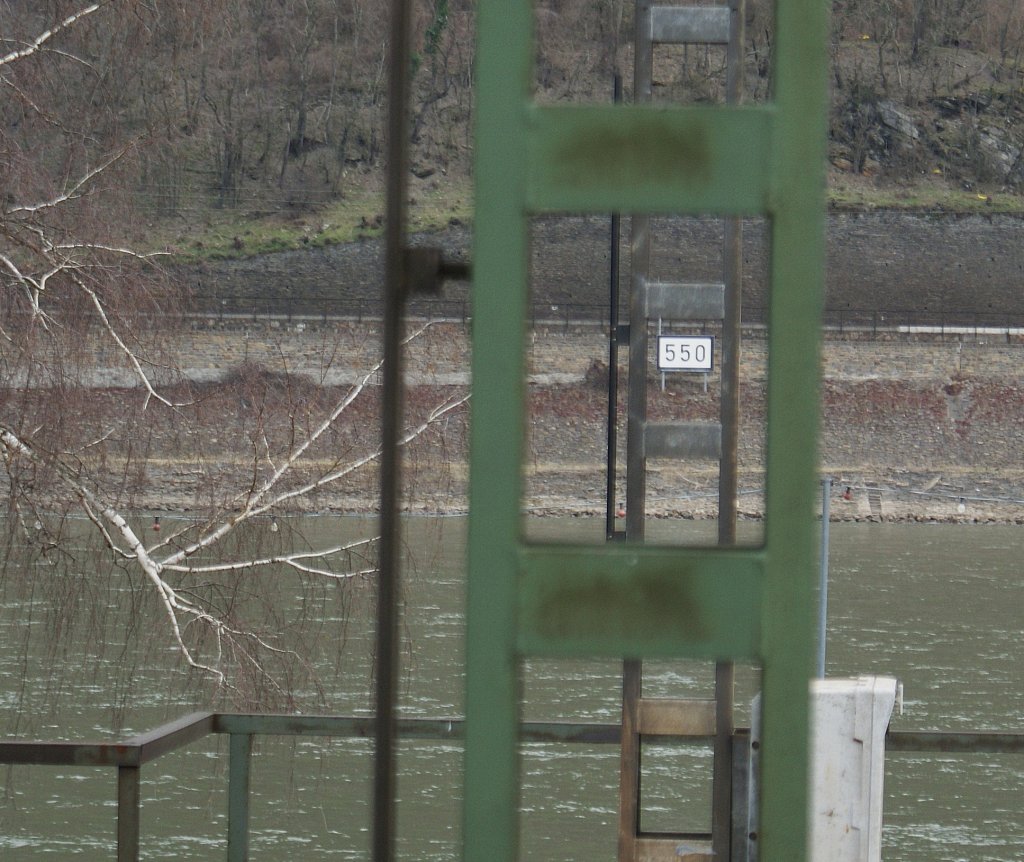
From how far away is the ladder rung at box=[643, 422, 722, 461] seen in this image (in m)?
4.70

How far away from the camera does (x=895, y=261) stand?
155ft

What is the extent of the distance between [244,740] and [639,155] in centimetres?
267

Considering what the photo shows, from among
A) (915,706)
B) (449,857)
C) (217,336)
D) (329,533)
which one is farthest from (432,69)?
(449,857)

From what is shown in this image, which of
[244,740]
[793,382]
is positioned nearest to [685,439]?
[244,740]

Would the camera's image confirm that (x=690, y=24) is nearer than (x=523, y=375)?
No

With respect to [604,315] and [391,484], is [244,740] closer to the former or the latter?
[391,484]

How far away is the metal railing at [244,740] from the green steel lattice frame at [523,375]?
2062mm

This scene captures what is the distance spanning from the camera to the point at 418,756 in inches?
453

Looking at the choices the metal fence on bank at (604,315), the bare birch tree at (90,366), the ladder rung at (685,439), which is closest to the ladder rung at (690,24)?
the ladder rung at (685,439)

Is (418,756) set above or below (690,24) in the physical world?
below

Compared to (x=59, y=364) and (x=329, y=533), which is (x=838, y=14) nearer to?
(x=329, y=533)

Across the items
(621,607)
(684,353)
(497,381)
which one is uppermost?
(684,353)

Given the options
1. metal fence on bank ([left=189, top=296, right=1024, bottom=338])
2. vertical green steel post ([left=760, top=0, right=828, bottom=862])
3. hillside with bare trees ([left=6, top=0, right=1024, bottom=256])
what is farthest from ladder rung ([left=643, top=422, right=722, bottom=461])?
metal fence on bank ([left=189, top=296, right=1024, bottom=338])

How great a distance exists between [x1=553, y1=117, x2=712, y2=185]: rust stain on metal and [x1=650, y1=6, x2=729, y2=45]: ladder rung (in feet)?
10.5
